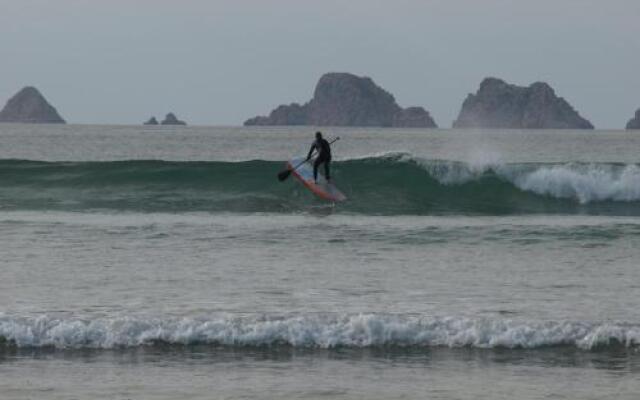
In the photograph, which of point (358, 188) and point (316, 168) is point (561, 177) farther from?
point (316, 168)

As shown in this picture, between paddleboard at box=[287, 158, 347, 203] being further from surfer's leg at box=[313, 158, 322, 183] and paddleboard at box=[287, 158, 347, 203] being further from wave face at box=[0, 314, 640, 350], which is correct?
wave face at box=[0, 314, 640, 350]

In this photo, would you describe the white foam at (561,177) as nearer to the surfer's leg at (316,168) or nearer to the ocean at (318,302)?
the ocean at (318,302)

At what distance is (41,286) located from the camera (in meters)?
11.5

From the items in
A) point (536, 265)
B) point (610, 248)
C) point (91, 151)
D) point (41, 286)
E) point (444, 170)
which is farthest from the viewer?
point (91, 151)

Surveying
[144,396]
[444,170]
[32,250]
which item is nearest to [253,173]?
[444,170]

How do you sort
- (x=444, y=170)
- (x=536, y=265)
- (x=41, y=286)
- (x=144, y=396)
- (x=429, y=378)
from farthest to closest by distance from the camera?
(x=444, y=170), (x=536, y=265), (x=41, y=286), (x=429, y=378), (x=144, y=396)

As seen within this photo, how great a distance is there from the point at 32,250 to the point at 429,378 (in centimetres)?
798

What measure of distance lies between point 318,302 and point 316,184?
12088 mm

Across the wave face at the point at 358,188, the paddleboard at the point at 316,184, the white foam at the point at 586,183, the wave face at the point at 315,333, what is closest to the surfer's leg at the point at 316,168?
the paddleboard at the point at 316,184

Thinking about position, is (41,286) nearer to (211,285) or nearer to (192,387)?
(211,285)

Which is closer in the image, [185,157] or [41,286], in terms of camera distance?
[41,286]

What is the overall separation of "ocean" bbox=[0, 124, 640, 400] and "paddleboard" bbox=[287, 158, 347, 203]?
38cm

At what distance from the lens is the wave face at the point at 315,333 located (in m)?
9.19

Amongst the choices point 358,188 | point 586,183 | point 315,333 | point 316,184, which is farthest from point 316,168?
point 315,333
